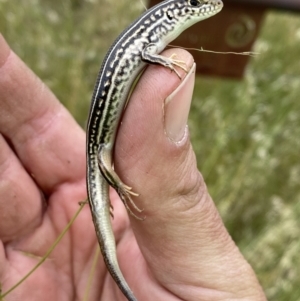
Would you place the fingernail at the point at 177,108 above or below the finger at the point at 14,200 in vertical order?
above

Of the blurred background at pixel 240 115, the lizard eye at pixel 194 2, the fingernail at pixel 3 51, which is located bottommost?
the blurred background at pixel 240 115

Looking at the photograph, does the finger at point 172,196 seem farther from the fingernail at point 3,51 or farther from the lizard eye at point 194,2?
the fingernail at point 3,51

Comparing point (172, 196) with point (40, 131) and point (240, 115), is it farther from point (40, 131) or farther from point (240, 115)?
point (240, 115)

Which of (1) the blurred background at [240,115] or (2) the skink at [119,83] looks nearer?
(2) the skink at [119,83]

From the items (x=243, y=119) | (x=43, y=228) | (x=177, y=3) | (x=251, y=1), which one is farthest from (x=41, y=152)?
(x=243, y=119)

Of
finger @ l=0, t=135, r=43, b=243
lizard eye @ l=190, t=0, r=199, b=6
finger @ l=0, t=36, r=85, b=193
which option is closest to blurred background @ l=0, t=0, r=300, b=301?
lizard eye @ l=190, t=0, r=199, b=6

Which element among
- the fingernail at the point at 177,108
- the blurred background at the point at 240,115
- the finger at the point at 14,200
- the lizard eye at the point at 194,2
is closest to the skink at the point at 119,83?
the lizard eye at the point at 194,2

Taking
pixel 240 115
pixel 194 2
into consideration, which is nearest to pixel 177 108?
pixel 194 2
